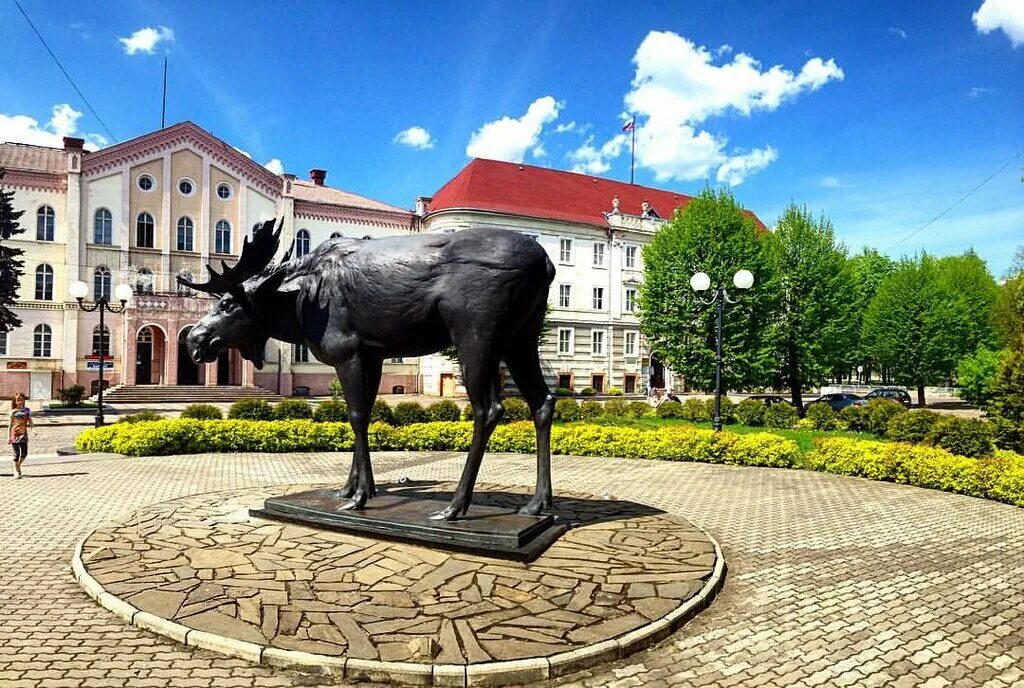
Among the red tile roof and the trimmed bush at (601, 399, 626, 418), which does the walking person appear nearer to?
the trimmed bush at (601, 399, 626, 418)

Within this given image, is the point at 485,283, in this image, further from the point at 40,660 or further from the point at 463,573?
the point at 40,660

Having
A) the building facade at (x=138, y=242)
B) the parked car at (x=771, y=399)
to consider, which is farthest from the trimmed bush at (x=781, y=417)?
the building facade at (x=138, y=242)

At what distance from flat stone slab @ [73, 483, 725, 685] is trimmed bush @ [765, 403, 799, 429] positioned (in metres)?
16.0

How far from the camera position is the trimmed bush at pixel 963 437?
12.9 meters

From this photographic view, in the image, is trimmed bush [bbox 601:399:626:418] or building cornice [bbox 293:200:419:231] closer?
trimmed bush [bbox 601:399:626:418]

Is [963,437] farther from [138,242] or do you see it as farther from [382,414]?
[138,242]

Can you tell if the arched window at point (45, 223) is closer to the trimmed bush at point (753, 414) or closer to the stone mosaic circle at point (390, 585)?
A: the stone mosaic circle at point (390, 585)

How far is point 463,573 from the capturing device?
559 centimetres

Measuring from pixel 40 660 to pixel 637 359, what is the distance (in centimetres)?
4293

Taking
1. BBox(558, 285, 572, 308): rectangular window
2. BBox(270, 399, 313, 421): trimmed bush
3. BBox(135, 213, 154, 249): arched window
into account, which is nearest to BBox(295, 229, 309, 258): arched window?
BBox(135, 213, 154, 249): arched window

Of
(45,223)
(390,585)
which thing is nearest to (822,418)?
(390,585)

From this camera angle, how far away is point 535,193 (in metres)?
43.7

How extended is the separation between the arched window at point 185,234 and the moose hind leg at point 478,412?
36811 millimetres

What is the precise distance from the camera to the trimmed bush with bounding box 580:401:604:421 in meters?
21.6
